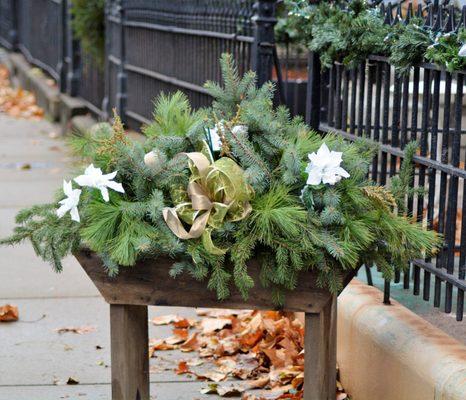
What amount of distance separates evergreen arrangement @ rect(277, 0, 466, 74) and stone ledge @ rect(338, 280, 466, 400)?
40.4 inches

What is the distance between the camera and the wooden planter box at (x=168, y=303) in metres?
3.67

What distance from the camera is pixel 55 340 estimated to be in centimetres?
549

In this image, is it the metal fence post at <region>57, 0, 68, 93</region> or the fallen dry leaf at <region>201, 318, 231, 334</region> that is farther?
the metal fence post at <region>57, 0, 68, 93</region>

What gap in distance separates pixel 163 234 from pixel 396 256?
0.83 meters

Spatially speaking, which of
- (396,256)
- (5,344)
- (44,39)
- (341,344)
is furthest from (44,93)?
(396,256)

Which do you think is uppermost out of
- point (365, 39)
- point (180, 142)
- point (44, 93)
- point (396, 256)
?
point (365, 39)

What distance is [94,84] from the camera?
13.1 metres

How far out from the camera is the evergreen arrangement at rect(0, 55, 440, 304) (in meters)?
3.52

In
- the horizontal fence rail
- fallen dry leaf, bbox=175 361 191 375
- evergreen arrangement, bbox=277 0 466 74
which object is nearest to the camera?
evergreen arrangement, bbox=277 0 466 74

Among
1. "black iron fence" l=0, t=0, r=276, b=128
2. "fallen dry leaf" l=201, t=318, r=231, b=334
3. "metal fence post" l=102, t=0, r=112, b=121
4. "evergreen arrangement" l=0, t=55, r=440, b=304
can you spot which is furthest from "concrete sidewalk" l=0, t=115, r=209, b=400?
"metal fence post" l=102, t=0, r=112, b=121

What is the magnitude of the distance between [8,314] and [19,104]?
11340 millimetres

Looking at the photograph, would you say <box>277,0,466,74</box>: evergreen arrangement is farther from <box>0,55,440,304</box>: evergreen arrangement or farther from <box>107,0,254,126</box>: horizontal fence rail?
<box>107,0,254,126</box>: horizontal fence rail

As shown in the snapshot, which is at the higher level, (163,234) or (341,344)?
(163,234)

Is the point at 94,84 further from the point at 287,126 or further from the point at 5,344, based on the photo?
the point at 287,126
